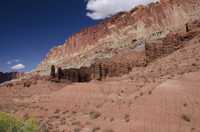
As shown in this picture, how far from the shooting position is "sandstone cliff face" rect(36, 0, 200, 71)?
7388 cm

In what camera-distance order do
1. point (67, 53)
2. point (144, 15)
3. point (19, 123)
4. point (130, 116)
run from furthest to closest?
point (67, 53)
point (144, 15)
point (130, 116)
point (19, 123)

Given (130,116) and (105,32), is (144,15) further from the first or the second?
(130,116)

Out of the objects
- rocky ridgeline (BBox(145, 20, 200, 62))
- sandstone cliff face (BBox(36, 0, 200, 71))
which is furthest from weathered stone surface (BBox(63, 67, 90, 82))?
sandstone cliff face (BBox(36, 0, 200, 71))

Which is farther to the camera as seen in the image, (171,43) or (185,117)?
(171,43)

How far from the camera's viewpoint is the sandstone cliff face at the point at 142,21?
73875 millimetres

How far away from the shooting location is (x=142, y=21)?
83750mm

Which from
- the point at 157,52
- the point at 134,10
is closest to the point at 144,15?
the point at 134,10

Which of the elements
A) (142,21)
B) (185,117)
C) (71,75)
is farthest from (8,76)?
(185,117)

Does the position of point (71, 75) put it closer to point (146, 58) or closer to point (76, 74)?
point (76, 74)

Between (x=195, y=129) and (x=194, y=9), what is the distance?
3506 inches

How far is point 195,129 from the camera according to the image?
21.6 feet

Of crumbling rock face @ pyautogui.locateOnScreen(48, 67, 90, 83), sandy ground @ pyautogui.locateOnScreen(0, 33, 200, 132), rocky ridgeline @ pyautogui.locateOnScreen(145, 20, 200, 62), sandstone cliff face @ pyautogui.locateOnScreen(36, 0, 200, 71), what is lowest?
sandy ground @ pyautogui.locateOnScreen(0, 33, 200, 132)

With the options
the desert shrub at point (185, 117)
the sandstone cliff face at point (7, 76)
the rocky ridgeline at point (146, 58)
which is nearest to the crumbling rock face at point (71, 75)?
the rocky ridgeline at point (146, 58)

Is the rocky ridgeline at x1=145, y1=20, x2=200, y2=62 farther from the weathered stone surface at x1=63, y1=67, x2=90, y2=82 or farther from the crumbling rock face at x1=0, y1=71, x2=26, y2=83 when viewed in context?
the crumbling rock face at x1=0, y1=71, x2=26, y2=83
